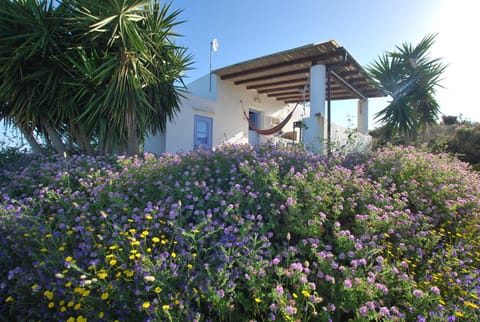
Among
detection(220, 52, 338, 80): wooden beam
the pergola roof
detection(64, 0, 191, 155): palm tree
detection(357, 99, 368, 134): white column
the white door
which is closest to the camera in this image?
detection(64, 0, 191, 155): palm tree

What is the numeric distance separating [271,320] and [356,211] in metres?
1.33

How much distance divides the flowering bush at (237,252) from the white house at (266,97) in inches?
106

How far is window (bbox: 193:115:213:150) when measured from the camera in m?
7.38

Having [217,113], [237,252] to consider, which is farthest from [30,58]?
[237,252]

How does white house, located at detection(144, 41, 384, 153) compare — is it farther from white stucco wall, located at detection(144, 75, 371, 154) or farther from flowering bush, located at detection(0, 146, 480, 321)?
flowering bush, located at detection(0, 146, 480, 321)

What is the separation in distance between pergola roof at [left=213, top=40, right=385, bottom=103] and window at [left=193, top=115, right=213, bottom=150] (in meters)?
1.49

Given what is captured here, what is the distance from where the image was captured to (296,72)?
24.7 ft

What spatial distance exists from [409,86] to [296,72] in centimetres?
315

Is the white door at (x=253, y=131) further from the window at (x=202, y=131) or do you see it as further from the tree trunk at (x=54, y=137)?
the tree trunk at (x=54, y=137)

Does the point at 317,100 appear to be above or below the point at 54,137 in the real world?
above

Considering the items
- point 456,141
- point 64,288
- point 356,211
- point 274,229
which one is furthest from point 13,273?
point 456,141

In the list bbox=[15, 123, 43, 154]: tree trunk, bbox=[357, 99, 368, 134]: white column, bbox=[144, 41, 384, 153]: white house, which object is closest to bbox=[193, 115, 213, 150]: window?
bbox=[144, 41, 384, 153]: white house

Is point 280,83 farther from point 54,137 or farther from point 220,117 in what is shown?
point 54,137

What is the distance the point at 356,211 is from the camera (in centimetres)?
220
